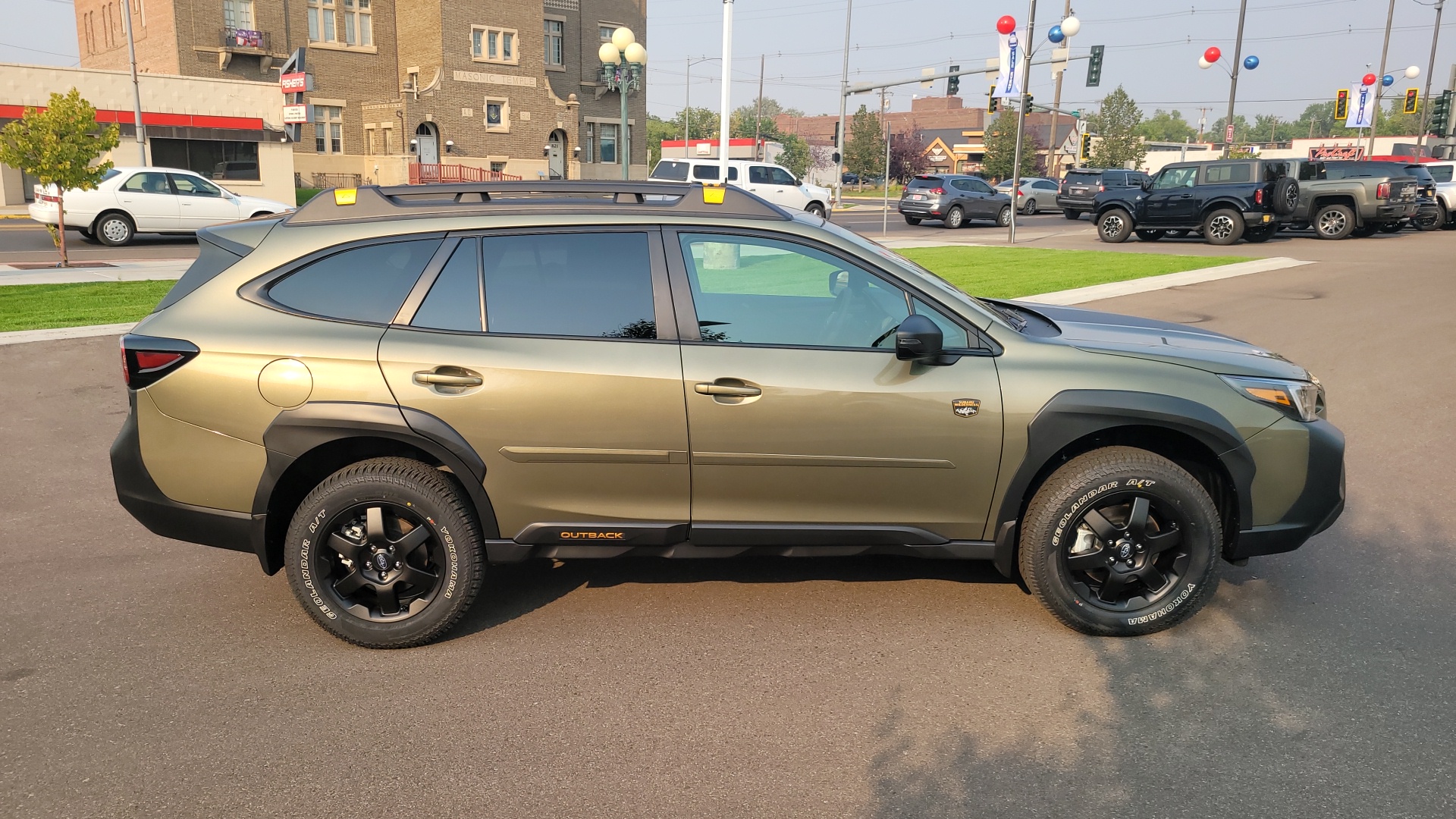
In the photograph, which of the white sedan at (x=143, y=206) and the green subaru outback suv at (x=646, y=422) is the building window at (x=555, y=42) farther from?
the green subaru outback suv at (x=646, y=422)

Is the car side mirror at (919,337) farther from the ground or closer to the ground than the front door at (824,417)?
farther from the ground

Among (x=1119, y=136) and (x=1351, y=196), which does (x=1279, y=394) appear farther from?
(x=1119, y=136)

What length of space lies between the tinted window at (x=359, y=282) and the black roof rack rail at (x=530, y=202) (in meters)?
0.15

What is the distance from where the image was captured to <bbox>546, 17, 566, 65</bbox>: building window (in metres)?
55.6

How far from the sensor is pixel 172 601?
4.59 meters

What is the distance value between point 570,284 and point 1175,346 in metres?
2.57

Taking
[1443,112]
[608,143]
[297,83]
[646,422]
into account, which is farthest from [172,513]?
[608,143]

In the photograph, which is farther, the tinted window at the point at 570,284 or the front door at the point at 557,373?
the tinted window at the point at 570,284

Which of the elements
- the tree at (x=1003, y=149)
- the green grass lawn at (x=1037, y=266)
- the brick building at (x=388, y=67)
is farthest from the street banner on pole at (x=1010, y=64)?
the tree at (x=1003, y=149)

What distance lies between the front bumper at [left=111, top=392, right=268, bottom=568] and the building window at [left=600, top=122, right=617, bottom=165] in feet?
182

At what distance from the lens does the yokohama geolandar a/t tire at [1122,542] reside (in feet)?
13.6

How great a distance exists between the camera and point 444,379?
4031 millimetres

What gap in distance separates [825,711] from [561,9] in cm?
5730

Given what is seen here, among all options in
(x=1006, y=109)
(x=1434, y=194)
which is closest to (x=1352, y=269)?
(x=1434, y=194)
